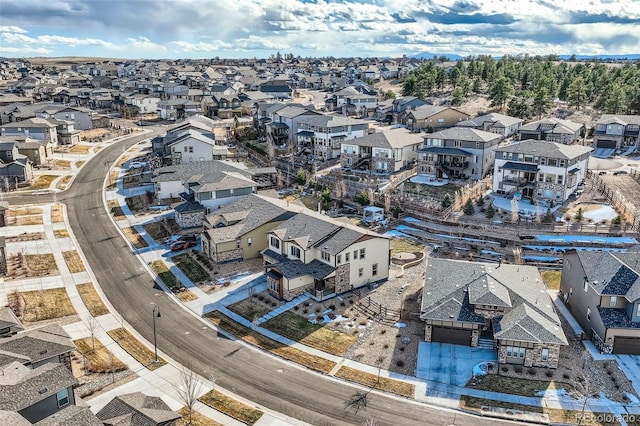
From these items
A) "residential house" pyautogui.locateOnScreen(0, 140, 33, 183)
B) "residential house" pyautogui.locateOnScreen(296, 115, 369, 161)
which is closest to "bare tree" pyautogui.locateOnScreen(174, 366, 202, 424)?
"residential house" pyautogui.locateOnScreen(296, 115, 369, 161)

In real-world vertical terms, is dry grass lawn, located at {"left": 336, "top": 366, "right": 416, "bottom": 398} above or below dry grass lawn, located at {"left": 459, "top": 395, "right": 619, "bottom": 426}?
below

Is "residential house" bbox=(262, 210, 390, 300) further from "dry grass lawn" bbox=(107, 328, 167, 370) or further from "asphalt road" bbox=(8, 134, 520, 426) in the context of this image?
"dry grass lawn" bbox=(107, 328, 167, 370)

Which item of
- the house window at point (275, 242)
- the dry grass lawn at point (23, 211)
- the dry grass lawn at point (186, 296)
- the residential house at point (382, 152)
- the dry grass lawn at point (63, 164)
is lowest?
the dry grass lawn at point (186, 296)

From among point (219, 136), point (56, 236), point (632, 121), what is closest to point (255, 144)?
point (219, 136)

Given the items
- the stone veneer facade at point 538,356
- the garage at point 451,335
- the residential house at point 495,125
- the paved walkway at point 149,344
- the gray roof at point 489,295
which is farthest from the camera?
the residential house at point 495,125

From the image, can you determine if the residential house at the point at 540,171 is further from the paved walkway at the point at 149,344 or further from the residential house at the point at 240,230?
the residential house at the point at 240,230

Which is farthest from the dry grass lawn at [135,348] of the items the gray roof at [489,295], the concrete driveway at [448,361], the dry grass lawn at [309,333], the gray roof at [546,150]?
the gray roof at [546,150]
